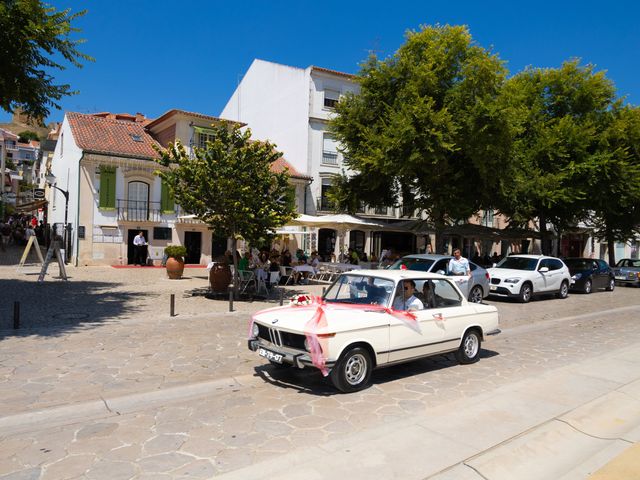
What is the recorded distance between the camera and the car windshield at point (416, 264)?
14155mm

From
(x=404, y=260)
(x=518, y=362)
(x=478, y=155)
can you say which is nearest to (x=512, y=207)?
(x=478, y=155)

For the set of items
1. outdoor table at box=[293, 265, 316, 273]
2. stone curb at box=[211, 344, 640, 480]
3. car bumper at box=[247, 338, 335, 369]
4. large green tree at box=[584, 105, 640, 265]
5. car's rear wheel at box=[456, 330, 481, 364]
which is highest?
large green tree at box=[584, 105, 640, 265]

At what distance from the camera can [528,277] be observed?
16.5m

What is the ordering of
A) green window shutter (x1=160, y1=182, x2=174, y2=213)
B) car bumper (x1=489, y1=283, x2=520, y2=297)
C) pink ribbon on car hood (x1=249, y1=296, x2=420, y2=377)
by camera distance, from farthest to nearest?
green window shutter (x1=160, y1=182, x2=174, y2=213), car bumper (x1=489, y1=283, x2=520, y2=297), pink ribbon on car hood (x1=249, y1=296, x2=420, y2=377)

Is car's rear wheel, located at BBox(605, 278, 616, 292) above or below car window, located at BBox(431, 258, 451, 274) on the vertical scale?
below

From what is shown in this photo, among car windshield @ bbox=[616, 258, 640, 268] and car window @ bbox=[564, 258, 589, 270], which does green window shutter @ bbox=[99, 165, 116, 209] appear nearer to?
car window @ bbox=[564, 258, 589, 270]

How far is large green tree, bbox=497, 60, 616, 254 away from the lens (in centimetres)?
2198

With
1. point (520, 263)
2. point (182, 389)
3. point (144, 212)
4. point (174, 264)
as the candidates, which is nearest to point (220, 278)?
point (174, 264)

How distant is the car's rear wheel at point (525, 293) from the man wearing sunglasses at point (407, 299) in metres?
11.0

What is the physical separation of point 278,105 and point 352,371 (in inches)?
1147

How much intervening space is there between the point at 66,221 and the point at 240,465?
24694 millimetres

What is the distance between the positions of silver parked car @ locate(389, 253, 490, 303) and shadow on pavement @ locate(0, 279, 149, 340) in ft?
26.3

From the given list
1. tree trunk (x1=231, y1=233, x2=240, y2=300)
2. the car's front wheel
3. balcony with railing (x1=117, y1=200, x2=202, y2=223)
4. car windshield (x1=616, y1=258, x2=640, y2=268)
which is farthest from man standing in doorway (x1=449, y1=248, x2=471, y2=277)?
car windshield (x1=616, y1=258, x2=640, y2=268)

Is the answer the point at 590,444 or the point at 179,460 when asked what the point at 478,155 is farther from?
the point at 179,460
